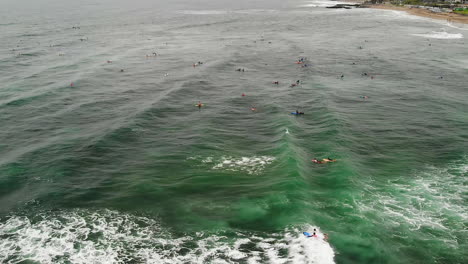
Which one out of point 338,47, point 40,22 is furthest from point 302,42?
point 40,22

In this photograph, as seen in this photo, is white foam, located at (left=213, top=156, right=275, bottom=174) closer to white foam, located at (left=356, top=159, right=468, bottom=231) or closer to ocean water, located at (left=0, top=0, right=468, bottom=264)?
ocean water, located at (left=0, top=0, right=468, bottom=264)

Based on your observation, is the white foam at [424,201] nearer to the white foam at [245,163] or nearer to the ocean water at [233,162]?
the ocean water at [233,162]

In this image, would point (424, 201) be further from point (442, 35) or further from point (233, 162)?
point (442, 35)

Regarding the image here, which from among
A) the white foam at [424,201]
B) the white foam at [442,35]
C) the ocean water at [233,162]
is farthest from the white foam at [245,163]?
the white foam at [442,35]

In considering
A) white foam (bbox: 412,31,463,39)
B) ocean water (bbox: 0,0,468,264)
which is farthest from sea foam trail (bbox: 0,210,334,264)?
white foam (bbox: 412,31,463,39)

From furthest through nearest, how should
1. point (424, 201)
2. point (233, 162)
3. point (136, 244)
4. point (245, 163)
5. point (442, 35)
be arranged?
point (442, 35) < point (233, 162) < point (245, 163) < point (424, 201) < point (136, 244)

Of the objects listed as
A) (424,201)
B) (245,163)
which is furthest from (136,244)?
(424,201)
